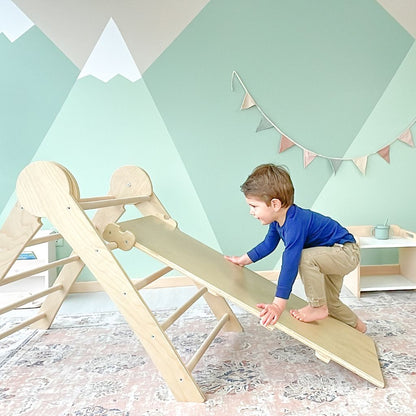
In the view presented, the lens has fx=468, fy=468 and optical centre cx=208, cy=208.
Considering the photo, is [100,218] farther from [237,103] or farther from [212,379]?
[237,103]

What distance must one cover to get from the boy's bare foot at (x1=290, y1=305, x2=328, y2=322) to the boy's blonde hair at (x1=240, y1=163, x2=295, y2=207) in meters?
0.45

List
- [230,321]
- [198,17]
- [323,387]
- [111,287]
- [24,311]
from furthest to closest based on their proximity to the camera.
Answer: [198,17]
[24,311]
[230,321]
[323,387]
[111,287]

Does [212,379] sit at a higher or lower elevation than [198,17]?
lower

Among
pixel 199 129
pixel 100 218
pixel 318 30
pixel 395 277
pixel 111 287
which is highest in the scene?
pixel 318 30

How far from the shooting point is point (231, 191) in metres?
3.26

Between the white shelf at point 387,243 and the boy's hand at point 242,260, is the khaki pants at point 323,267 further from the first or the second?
the white shelf at point 387,243

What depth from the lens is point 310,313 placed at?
6.38ft

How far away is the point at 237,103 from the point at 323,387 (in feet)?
6.64

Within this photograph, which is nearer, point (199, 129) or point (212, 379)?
point (212, 379)

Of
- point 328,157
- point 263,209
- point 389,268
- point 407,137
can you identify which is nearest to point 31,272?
point 263,209

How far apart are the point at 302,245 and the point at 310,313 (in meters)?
0.29

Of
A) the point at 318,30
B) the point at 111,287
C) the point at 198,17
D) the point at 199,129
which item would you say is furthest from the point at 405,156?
the point at 111,287

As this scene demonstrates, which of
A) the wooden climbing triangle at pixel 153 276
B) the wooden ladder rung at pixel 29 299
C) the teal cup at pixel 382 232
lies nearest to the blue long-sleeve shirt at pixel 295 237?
the wooden climbing triangle at pixel 153 276

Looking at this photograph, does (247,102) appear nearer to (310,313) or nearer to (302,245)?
(302,245)
